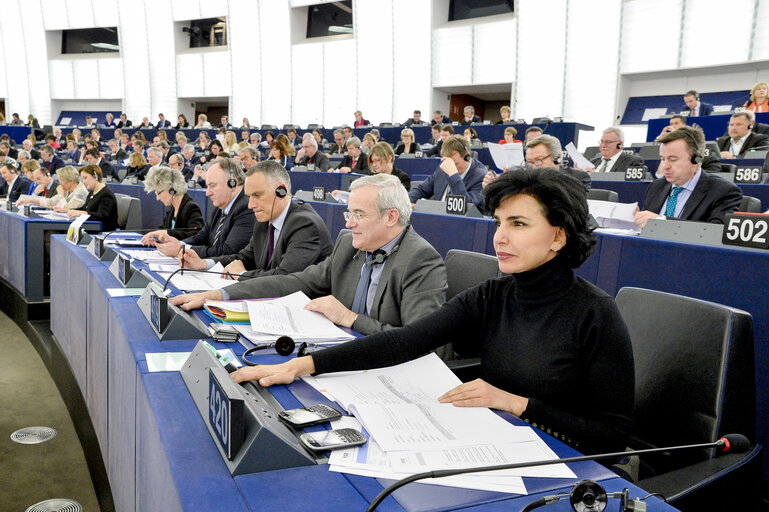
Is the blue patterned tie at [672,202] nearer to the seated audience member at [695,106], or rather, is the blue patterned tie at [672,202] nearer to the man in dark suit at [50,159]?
the seated audience member at [695,106]

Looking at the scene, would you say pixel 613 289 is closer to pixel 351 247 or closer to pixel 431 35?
pixel 351 247

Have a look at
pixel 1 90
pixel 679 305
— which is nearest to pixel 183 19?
pixel 1 90

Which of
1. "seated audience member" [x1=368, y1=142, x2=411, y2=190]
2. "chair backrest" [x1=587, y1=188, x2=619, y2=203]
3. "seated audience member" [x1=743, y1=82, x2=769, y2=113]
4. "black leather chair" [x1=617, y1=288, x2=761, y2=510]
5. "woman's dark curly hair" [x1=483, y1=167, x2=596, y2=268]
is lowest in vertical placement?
"black leather chair" [x1=617, y1=288, x2=761, y2=510]

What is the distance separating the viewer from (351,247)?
2.03m

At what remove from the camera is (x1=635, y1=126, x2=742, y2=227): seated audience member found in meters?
2.99

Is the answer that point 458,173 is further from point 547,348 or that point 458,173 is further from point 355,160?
point 355,160

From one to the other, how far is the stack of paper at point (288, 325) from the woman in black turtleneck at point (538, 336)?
0.26 metres

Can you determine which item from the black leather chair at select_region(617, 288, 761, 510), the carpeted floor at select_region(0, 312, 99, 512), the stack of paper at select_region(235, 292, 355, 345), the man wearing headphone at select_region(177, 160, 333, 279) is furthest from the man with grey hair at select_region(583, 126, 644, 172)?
the carpeted floor at select_region(0, 312, 99, 512)

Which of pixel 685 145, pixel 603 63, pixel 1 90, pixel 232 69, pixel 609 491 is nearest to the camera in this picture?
pixel 609 491

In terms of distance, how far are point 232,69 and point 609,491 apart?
60.1 feet

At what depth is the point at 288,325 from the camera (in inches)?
60.1

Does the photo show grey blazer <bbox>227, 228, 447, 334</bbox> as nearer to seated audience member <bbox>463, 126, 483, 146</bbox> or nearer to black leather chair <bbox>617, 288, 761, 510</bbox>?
black leather chair <bbox>617, 288, 761, 510</bbox>

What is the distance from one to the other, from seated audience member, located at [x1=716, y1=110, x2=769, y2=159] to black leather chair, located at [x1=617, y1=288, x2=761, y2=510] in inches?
213

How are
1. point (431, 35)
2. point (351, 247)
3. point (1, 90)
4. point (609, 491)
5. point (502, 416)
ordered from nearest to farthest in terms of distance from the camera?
point (609, 491) → point (502, 416) → point (351, 247) → point (431, 35) → point (1, 90)
